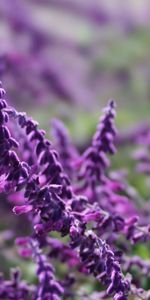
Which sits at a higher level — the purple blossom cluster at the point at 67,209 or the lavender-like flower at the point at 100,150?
the lavender-like flower at the point at 100,150

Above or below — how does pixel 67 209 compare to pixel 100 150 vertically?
below

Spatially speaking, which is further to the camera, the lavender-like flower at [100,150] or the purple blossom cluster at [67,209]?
the lavender-like flower at [100,150]

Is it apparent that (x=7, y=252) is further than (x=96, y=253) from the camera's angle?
Yes

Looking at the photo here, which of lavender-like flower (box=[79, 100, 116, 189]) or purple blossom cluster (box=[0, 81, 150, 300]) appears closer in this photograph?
purple blossom cluster (box=[0, 81, 150, 300])

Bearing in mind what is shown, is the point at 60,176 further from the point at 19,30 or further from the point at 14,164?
the point at 19,30

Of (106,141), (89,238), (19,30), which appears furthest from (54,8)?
(89,238)

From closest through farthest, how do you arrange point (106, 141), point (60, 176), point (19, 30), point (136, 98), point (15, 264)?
point (60, 176) < point (106, 141) < point (15, 264) < point (136, 98) < point (19, 30)

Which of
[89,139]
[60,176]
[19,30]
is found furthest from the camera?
[19,30]

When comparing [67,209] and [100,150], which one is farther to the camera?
[100,150]
